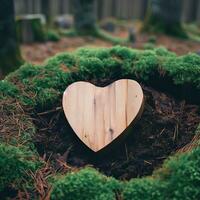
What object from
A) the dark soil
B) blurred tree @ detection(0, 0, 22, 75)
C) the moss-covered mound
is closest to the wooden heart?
the dark soil

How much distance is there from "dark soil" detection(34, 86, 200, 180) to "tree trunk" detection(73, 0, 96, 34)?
6.26 m

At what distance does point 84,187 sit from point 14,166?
0.54 m

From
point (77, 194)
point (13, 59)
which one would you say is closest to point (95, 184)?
point (77, 194)

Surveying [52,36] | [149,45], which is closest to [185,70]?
[149,45]

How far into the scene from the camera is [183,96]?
4.36 metres

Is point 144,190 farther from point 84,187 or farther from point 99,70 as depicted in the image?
point 99,70

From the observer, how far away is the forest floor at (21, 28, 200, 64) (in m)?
9.16

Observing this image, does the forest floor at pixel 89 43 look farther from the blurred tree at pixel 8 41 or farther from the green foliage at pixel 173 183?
the green foliage at pixel 173 183

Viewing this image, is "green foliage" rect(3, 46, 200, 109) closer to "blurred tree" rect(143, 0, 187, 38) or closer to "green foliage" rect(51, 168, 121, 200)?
"green foliage" rect(51, 168, 121, 200)

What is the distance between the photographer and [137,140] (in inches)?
157

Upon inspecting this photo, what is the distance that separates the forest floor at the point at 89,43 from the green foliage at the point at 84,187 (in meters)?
Answer: 5.48

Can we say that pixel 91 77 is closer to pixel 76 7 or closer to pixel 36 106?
pixel 36 106

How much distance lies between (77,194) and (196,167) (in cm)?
80

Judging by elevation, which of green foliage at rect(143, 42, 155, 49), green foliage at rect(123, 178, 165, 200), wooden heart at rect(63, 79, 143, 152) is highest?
wooden heart at rect(63, 79, 143, 152)
